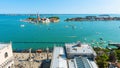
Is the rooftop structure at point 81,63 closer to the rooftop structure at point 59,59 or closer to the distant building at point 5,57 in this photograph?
the rooftop structure at point 59,59

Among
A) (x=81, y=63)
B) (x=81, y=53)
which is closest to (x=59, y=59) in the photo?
(x=81, y=63)

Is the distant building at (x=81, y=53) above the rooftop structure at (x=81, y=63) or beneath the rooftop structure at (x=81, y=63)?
above

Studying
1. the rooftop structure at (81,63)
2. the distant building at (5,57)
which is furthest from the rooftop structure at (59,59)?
the distant building at (5,57)

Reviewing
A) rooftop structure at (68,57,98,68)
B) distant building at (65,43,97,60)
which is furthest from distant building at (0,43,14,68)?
rooftop structure at (68,57,98,68)

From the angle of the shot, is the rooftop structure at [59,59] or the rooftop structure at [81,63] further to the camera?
the rooftop structure at [59,59]

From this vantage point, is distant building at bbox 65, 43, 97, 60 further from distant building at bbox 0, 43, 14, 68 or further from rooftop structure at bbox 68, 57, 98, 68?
distant building at bbox 0, 43, 14, 68

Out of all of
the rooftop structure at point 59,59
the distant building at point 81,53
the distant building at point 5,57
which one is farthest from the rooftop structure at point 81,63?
the distant building at point 5,57

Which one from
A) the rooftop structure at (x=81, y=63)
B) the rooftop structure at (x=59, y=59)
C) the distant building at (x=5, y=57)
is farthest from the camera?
the distant building at (x=5, y=57)

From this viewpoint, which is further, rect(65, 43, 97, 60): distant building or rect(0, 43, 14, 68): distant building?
rect(65, 43, 97, 60): distant building

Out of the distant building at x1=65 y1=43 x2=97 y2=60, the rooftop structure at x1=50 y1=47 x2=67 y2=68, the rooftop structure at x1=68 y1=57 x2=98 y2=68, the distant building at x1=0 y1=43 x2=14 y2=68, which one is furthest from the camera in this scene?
the distant building at x1=65 y1=43 x2=97 y2=60

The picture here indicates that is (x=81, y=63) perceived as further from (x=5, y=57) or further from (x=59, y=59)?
(x=5, y=57)

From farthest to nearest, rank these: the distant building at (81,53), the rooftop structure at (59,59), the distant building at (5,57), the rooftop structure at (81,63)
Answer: the distant building at (81,53) → the distant building at (5,57) → the rooftop structure at (59,59) → the rooftop structure at (81,63)

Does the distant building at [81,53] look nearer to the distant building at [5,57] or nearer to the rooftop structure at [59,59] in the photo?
the rooftop structure at [59,59]
